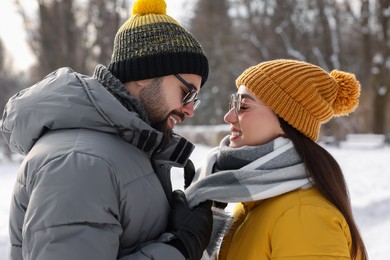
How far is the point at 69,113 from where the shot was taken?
160 centimetres

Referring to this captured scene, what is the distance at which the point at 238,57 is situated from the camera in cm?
2856

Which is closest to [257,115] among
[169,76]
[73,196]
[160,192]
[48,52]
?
[169,76]

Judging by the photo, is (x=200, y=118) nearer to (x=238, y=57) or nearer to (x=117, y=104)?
(x=238, y=57)

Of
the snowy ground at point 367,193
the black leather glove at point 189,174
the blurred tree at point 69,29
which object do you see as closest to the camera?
the black leather glove at point 189,174

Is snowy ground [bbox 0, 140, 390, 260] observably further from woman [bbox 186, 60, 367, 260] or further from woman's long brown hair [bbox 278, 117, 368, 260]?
woman's long brown hair [bbox 278, 117, 368, 260]

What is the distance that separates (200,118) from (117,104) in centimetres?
2743

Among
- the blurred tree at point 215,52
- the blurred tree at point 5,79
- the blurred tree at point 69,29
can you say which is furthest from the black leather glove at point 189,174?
the blurred tree at point 5,79

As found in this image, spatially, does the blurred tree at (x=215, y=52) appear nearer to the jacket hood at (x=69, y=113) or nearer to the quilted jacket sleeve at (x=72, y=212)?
the jacket hood at (x=69, y=113)

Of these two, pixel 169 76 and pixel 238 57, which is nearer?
pixel 169 76

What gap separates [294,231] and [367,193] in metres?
6.97

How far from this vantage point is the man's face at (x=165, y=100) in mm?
1964

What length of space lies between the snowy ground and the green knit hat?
9.32 ft

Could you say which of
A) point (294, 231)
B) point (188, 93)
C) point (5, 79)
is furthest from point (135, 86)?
point (5, 79)

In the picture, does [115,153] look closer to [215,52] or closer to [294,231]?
[294,231]
